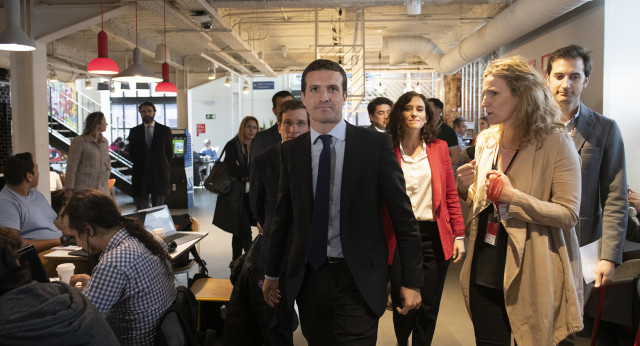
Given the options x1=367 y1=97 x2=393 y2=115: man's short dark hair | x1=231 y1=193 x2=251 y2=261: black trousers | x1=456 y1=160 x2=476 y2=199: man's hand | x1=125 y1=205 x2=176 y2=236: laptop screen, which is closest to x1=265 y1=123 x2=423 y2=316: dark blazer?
x1=456 y1=160 x2=476 y2=199: man's hand

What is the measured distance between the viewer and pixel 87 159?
21.5 feet

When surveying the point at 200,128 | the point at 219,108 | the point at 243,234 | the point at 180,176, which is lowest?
the point at 243,234

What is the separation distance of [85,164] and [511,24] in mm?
6204

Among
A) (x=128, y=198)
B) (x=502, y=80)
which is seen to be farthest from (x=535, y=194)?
(x=128, y=198)

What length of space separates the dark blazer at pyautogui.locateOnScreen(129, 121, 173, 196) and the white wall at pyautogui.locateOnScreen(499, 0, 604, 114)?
5.66 m

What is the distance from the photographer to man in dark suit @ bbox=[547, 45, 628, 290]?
7.57 ft

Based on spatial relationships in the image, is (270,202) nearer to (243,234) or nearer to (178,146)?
(243,234)

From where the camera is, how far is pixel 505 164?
2164 mm

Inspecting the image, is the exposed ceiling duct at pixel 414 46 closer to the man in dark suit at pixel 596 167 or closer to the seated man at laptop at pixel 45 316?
the man in dark suit at pixel 596 167

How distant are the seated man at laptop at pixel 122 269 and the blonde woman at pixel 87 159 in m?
4.17

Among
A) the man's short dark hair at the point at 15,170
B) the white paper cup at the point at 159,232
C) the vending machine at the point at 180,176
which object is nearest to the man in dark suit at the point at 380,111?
the white paper cup at the point at 159,232

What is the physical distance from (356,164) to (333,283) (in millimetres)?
468

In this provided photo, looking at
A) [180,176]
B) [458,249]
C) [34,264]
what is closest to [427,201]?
[458,249]

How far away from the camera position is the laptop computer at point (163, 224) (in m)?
4.06
